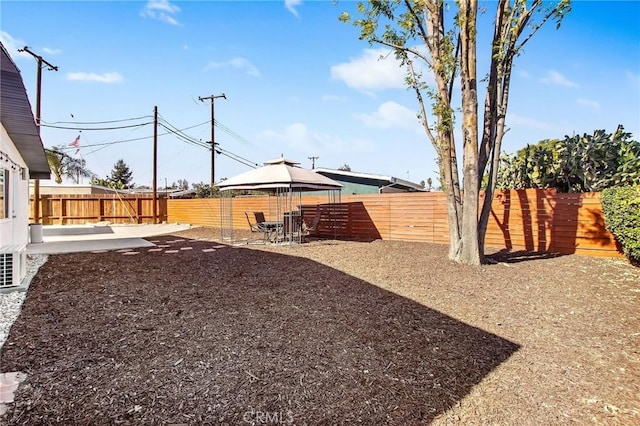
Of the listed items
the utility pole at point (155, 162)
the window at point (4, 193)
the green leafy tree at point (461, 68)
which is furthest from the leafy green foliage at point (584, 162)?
the utility pole at point (155, 162)

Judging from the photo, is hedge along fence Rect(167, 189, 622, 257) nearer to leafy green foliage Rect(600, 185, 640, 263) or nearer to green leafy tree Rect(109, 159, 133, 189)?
leafy green foliage Rect(600, 185, 640, 263)

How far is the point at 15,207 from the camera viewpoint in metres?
8.23

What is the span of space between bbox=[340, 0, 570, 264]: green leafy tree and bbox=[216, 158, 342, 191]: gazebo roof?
3897 mm

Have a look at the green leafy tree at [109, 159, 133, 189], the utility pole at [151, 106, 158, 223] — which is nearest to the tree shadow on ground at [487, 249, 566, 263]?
the utility pole at [151, 106, 158, 223]

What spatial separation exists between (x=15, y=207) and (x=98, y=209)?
1440 centimetres

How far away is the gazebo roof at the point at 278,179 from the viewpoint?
9.88 metres

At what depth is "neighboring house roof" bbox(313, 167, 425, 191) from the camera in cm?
1928

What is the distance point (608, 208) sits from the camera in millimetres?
6523

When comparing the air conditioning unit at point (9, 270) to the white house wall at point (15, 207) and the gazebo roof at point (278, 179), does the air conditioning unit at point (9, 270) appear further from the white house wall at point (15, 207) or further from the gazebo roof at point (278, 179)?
the gazebo roof at point (278, 179)

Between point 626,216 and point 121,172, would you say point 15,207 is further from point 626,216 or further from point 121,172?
point 121,172

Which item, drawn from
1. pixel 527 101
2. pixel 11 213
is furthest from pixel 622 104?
pixel 11 213

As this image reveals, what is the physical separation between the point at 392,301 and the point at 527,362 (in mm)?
1714

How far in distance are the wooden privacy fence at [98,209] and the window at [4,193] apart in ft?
46.6

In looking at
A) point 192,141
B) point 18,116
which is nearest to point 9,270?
point 18,116
